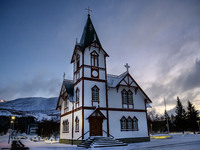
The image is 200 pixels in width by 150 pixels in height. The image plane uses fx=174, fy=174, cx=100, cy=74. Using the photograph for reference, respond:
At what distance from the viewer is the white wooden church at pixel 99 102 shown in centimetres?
2185

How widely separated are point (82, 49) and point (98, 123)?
10274mm

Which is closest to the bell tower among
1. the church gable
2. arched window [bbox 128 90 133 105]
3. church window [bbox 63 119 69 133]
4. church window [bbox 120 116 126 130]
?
the church gable

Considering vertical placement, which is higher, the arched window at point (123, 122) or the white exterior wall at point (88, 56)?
the white exterior wall at point (88, 56)

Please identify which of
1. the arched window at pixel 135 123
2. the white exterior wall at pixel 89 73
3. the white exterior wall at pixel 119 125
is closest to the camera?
the white exterior wall at pixel 119 125

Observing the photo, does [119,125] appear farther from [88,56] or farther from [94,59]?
[88,56]

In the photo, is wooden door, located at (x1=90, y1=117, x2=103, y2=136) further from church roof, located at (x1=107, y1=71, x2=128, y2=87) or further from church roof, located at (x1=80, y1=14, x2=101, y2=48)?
church roof, located at (x1=80, y1=14, x2=101, y2=48)

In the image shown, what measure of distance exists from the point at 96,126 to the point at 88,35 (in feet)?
45.0

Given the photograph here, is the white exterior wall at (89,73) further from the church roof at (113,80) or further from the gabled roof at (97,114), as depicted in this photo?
the gabled roof at (97,114)

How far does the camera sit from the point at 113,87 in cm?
2430

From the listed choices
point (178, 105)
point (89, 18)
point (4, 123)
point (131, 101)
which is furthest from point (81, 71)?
point (4, 123)

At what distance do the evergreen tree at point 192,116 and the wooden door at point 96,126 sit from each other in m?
37.8

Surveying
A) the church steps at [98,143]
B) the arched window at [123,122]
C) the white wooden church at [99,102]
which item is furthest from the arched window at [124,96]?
the church steps at [98,143]

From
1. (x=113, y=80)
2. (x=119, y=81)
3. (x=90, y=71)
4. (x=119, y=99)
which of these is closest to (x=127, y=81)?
(x=119, y=81)

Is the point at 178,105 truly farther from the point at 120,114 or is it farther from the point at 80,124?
the point at 80,124
